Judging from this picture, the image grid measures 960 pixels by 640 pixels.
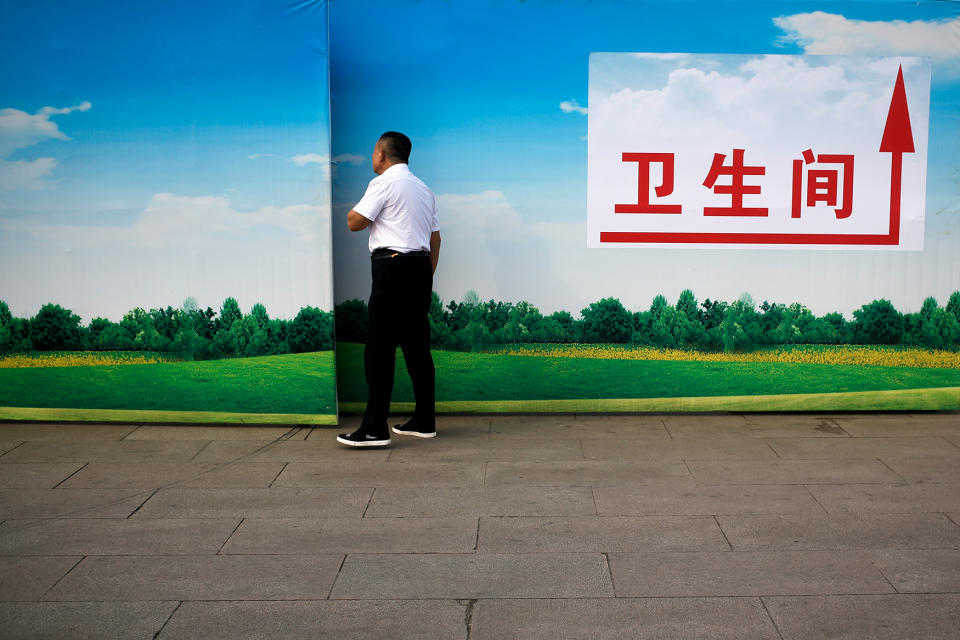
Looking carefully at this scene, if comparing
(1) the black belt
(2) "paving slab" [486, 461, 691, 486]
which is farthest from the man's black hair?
(2) "paving slab" [486, 461, 691, 486]

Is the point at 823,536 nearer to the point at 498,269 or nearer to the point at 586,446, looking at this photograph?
the point at 586,446

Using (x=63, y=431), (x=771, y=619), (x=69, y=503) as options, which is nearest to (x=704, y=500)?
(x=771, y=619)

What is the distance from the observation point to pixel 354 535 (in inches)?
142

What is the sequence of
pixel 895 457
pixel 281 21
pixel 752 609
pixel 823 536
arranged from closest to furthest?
pixel 752 609, pixel 823 536, pixel 895 457, pixel 281 21

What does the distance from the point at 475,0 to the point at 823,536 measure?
3551mm

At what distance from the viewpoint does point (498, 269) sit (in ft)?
18.4

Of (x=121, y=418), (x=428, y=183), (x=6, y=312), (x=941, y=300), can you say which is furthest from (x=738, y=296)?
(x=6, y=312)

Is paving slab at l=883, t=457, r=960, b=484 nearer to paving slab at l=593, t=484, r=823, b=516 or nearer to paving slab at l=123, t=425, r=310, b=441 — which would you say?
paving slab at l=593, t=484, r=823, b=516

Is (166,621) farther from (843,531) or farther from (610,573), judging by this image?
(843,531)

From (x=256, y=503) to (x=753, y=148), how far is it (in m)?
3.54

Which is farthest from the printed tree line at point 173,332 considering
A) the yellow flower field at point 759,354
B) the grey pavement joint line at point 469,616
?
the grey pavement joint line at point 469,616

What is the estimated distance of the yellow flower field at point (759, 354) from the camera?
5.67 m

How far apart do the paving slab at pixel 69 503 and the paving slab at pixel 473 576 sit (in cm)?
125

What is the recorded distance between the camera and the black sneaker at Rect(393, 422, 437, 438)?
518 centimetres
